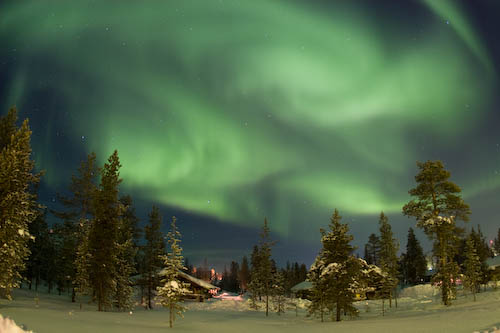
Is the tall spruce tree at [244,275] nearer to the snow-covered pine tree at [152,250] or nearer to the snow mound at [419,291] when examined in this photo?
the snow mound at [419,291]

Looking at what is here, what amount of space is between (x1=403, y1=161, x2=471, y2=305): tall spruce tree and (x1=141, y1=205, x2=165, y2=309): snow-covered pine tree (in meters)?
32.8

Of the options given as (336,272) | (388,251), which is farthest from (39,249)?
→ (388,251)

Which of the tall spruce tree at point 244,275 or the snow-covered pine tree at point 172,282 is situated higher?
the snow-covered pine tree at point 172,282

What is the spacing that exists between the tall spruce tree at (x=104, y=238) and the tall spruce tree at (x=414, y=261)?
78.5 m

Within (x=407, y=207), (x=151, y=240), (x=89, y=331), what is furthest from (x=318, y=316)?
(x=89, y=331)

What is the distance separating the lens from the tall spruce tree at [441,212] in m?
30.0

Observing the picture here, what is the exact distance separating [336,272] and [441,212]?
11245 mm

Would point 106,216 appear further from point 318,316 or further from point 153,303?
point 153,303

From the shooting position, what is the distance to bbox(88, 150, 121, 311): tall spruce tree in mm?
30797

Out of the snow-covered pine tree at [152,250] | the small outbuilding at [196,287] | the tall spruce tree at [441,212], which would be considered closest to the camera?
the tall spruce tree at [441,212]

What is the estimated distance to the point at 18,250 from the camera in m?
21.7

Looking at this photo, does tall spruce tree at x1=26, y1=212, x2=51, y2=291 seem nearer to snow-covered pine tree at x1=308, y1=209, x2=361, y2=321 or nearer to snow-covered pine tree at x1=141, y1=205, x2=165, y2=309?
snow-covered pine tree at x1=141, y1=205, x2=165, y2=309

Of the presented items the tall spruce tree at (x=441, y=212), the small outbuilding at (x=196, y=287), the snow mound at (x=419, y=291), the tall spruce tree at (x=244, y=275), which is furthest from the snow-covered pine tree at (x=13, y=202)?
the tall spruce tree at (x=244, y=275)

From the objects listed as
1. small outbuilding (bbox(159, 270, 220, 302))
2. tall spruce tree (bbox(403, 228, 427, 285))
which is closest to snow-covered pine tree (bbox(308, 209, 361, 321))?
small outbuilding (bbox(159, 270, 220, 302))
